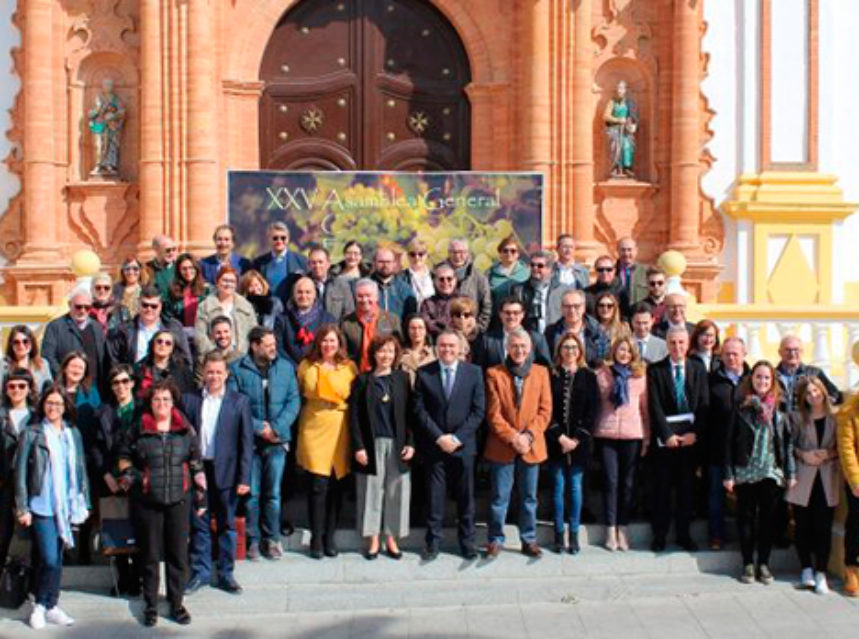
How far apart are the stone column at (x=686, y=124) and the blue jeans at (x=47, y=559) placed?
9187 mm

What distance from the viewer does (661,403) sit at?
27.2 ft

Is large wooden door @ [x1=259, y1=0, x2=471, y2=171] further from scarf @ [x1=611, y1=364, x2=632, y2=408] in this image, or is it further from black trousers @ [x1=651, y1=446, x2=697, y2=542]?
black trousers @ [x1=651, y1=446, x2=697, y2=542]

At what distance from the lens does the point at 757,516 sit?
27.0ft

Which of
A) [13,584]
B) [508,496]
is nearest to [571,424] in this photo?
[508,496]

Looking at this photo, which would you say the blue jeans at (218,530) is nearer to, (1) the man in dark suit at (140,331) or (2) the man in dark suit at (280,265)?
(1) the man in dark suit at (140,331)

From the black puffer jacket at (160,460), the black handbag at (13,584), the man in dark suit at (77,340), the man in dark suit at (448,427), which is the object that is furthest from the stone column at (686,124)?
the black handbag at (13,584)

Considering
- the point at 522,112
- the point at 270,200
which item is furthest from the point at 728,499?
the point at 522,112

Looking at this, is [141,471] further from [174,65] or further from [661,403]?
[174,65]

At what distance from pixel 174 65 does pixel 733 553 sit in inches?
352

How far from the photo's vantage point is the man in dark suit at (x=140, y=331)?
841cm

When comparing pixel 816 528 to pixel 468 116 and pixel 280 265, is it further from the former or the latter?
pixel 468 116

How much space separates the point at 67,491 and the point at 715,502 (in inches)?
179

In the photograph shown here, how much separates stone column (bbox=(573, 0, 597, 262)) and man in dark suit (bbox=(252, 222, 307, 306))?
5.51 m

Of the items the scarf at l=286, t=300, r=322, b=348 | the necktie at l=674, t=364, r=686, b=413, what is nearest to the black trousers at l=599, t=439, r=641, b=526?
the necktie at l=674, t=364, r=686, b=413
